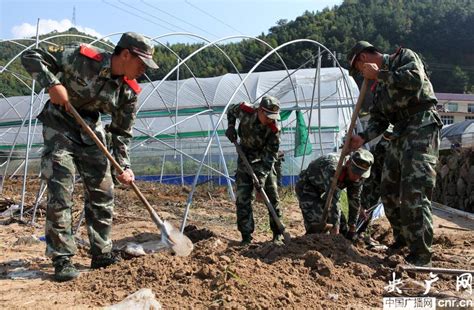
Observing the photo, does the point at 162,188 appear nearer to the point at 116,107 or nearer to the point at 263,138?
the point at 263,138

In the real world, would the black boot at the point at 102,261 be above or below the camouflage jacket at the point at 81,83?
below

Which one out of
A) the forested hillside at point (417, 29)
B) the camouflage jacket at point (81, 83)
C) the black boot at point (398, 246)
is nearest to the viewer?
the camouflage jacket at point (81, 83)

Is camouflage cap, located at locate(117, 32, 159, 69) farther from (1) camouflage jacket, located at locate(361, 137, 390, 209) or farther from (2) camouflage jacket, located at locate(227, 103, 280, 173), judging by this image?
(1) camouflage jacket, located at locate(361, 137, 390, 209)

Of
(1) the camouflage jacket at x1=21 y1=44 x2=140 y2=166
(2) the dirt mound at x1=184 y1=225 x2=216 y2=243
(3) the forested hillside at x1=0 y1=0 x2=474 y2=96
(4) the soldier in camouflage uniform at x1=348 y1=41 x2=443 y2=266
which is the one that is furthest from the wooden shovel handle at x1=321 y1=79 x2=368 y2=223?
(3) the forested hillside at x1=0 y1=0 x2=474 y2=96

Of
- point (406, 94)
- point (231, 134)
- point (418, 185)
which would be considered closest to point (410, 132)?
point (406, 94)

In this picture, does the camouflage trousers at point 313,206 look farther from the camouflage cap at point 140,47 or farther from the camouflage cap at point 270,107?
the camouflage cap at point 140,47

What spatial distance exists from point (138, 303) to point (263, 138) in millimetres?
3215

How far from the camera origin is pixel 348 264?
3.86m

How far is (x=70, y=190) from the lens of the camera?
12.9ft

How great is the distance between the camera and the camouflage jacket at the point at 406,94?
156 inches

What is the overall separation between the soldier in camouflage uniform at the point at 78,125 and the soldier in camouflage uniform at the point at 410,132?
1.78m

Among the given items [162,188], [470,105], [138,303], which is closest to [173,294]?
[138,303]

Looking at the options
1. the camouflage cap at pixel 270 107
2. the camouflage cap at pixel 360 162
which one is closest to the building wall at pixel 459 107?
the camouflage cap at pixel 270 107

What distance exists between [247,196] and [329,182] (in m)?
1.12
